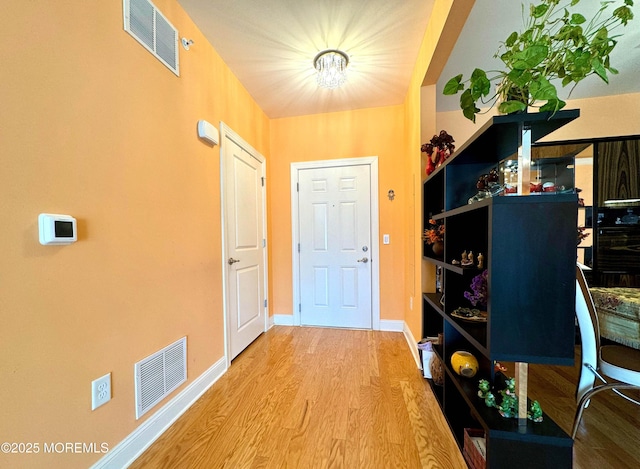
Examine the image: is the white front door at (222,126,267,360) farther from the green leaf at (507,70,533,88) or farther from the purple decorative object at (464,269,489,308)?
the green leaf at (507,70,533,88)

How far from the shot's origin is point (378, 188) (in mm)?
2889

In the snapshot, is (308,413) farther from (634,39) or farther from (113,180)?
(634,39)

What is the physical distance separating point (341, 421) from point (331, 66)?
8.64ft

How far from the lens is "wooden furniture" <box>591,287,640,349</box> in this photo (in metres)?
1.49

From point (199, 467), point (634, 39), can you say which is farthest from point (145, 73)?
point (634, 39)

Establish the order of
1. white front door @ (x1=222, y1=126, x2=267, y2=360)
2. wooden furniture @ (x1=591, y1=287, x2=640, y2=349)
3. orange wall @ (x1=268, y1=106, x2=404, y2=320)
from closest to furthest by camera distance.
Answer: wooden furniture @ (x1=591, y1=287, x2=640, y2=349) < white front door @ (x1=222, y1=126, x2=267, y2=360) < orange wall @ (x1=268, y1=106, x2=404, y2=320)

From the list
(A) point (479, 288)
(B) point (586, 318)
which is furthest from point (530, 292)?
(B) point (586, 318)

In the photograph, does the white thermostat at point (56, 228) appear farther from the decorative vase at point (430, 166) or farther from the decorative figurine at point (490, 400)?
the decorative vase at point (430, 166)

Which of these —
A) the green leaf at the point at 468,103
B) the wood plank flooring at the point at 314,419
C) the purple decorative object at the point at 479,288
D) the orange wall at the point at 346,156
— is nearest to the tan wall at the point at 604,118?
the orange wall at the point at 346,156

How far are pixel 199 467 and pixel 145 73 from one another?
2.15 meters

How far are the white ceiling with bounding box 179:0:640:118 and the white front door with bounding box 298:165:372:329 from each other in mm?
935

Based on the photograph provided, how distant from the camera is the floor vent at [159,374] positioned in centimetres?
133

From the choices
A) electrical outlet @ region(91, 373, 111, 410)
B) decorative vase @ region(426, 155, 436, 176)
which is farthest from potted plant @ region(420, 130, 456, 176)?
electrical outlet @ region(91, 373, 111, 410)

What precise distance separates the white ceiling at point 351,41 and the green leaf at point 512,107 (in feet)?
4.05
